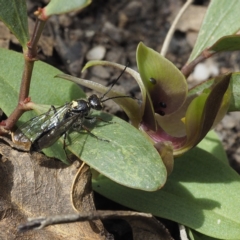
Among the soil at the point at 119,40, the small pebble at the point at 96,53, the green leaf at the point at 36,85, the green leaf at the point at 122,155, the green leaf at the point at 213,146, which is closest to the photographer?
the green leaf at the point at 122,155

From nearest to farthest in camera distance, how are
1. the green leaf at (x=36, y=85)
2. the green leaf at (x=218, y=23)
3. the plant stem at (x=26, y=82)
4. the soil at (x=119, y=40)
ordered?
the plant stem at (x=26, y=82), the green leaf at (x=36, y=85), the green leaf at (x=218, y=23), the soil at (x=119, y=40)

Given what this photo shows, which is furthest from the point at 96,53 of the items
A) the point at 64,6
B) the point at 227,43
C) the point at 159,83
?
the point at 64,6

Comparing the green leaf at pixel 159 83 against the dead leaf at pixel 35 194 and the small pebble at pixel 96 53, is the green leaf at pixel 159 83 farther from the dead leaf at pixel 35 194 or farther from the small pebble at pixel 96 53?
the small pebble at pixel 96 53

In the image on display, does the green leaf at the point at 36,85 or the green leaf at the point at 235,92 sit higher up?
the green leaf at the point at 235,92

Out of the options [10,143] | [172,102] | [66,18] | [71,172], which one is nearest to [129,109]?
[172,102]

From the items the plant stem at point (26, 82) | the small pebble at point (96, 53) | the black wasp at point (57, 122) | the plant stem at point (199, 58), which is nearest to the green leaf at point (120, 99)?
the black wasp at point (57, 122)

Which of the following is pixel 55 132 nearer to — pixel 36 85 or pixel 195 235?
pixel 36 85

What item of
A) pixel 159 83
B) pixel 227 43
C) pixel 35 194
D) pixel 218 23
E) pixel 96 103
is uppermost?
pixel 227 43
